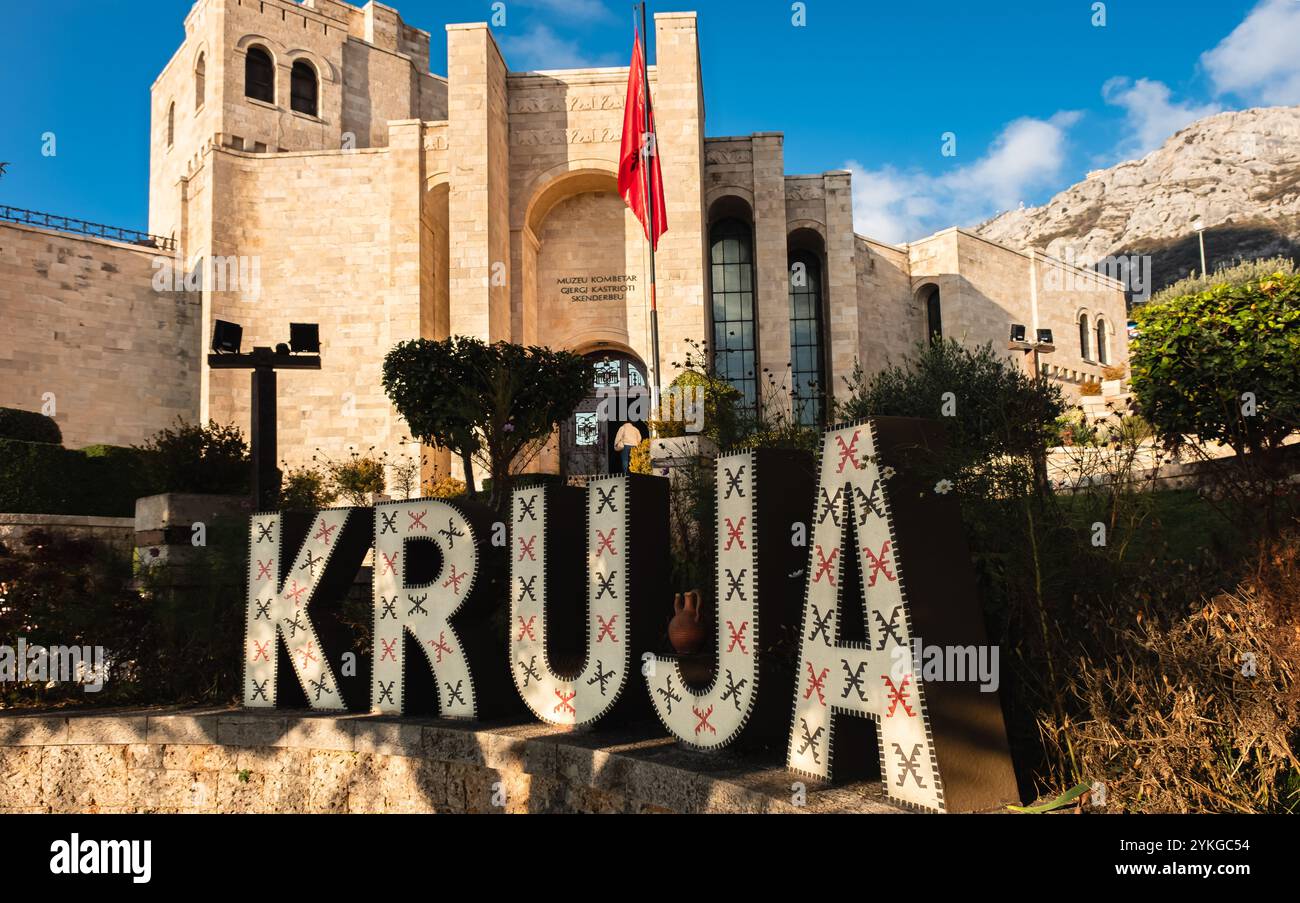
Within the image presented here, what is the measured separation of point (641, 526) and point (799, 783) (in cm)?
176

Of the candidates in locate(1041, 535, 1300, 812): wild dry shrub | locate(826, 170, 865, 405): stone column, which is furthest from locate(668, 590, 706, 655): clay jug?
locate(826, 170, 865, 405): stone column

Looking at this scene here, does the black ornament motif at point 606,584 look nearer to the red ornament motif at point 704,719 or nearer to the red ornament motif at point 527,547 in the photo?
the red ornament motif at point 527,547

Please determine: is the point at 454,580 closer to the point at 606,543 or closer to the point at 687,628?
the point at 606,543

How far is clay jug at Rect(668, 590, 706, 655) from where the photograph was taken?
4.97m

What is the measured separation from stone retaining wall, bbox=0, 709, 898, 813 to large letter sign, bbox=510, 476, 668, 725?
26 cm

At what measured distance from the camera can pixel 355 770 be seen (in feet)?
19.4

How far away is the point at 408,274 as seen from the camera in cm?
2088

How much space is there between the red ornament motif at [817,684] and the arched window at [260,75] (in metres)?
29.8

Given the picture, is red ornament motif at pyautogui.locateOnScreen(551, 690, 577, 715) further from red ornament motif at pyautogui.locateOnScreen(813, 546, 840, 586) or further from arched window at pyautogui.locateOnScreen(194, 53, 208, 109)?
arched window at pyautogui.locateOnScreen(194, 53, 208, 109)

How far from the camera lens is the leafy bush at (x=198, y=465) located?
9016 millimetres

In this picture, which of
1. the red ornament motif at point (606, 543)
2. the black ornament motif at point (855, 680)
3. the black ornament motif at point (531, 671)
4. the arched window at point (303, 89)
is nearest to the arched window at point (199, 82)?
the arched window at point (303, 89)

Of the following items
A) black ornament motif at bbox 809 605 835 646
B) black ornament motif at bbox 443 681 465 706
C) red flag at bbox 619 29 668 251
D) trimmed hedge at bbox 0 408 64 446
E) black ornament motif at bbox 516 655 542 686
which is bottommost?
black ornament motif at bbox 443 681 465 706
